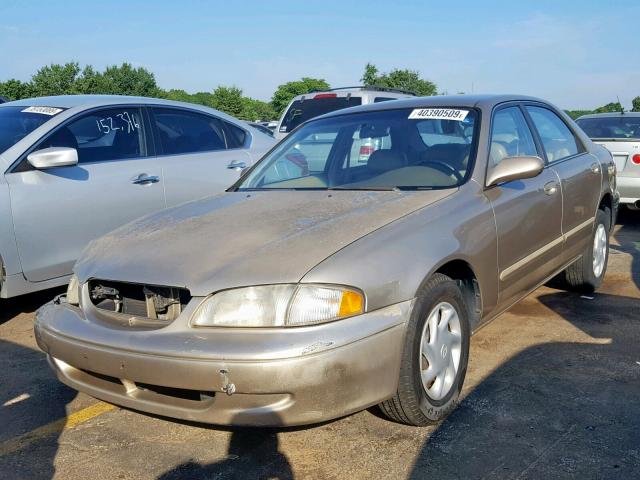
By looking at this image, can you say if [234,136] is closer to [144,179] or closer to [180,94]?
[144,179]

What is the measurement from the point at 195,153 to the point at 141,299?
3179 millimetres

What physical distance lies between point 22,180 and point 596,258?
428 cm

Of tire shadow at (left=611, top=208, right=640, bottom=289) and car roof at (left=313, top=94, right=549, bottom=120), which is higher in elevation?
car roof at (left=313, top=94, right=549, bottom=120)

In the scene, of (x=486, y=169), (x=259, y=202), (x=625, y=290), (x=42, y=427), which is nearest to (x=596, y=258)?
(x=625, y=290)

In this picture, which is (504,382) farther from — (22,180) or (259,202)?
(22,180)

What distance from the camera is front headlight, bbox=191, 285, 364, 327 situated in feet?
8.04

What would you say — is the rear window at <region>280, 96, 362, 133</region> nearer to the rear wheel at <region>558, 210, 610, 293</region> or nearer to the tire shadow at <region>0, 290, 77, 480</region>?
the rear wheel at <region>558, 210, 610, 293</region>

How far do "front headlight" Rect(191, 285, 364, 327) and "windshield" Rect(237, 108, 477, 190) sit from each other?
3.67ft

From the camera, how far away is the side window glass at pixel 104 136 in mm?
4922

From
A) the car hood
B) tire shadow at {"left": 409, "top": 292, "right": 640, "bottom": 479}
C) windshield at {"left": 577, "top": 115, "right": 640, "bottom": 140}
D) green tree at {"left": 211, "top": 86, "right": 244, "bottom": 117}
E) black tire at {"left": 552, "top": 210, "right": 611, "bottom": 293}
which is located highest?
green tree at {"left": 211, "top": 86, "right": 244, "bottom": 117}

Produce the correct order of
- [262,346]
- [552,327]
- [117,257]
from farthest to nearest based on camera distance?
[552,327] < [117,257] < [262,346]

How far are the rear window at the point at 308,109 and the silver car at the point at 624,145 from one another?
3.41 m

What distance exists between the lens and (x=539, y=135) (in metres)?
4.32

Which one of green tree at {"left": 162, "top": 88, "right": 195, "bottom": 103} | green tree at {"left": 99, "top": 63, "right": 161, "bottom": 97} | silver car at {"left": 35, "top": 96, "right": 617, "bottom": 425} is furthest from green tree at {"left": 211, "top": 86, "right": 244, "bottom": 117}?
silver car at {"left": 35, "top": 96, "right": 617, "bottom": 425}
